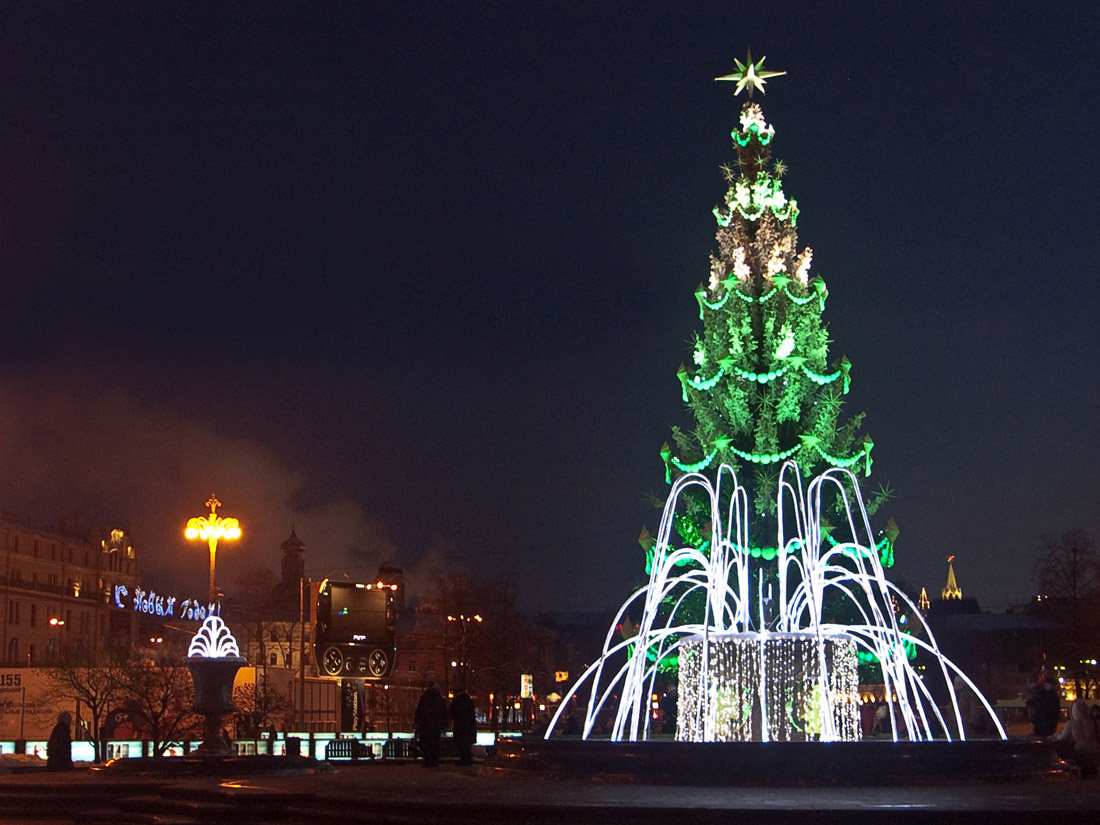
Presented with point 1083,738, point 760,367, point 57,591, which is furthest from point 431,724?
point 57,591

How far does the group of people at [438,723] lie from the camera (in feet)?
63.4

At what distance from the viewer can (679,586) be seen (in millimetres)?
37281

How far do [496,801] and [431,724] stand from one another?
7762 millimetres

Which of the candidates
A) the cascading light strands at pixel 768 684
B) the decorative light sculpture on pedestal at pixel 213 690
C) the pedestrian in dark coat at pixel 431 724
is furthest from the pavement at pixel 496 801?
the cascading light strands at pixel 768 684

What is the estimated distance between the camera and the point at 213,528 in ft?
90.7

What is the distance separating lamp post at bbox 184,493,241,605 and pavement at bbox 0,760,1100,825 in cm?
999

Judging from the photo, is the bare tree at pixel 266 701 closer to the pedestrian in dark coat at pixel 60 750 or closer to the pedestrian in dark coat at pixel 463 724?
the pedestrian in dark coat at pixel 60 750

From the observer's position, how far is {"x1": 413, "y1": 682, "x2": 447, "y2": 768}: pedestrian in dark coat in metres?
19.3

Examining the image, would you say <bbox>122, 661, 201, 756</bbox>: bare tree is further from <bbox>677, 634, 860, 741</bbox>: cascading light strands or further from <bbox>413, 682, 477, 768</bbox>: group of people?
<bbox>677, 634, 860, 741</bbox>: cascading light strands

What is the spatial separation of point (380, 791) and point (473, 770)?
4.31m

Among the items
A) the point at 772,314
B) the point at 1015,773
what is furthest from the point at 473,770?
the point at 772,314

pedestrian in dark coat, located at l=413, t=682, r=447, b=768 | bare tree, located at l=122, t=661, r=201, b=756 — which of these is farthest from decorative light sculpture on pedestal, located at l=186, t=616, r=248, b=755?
bare tree, located at l=122, t=661, r=201, b=756

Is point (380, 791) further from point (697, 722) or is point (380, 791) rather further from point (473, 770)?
point (697, 722)

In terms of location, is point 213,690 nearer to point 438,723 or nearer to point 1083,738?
point 438,723
